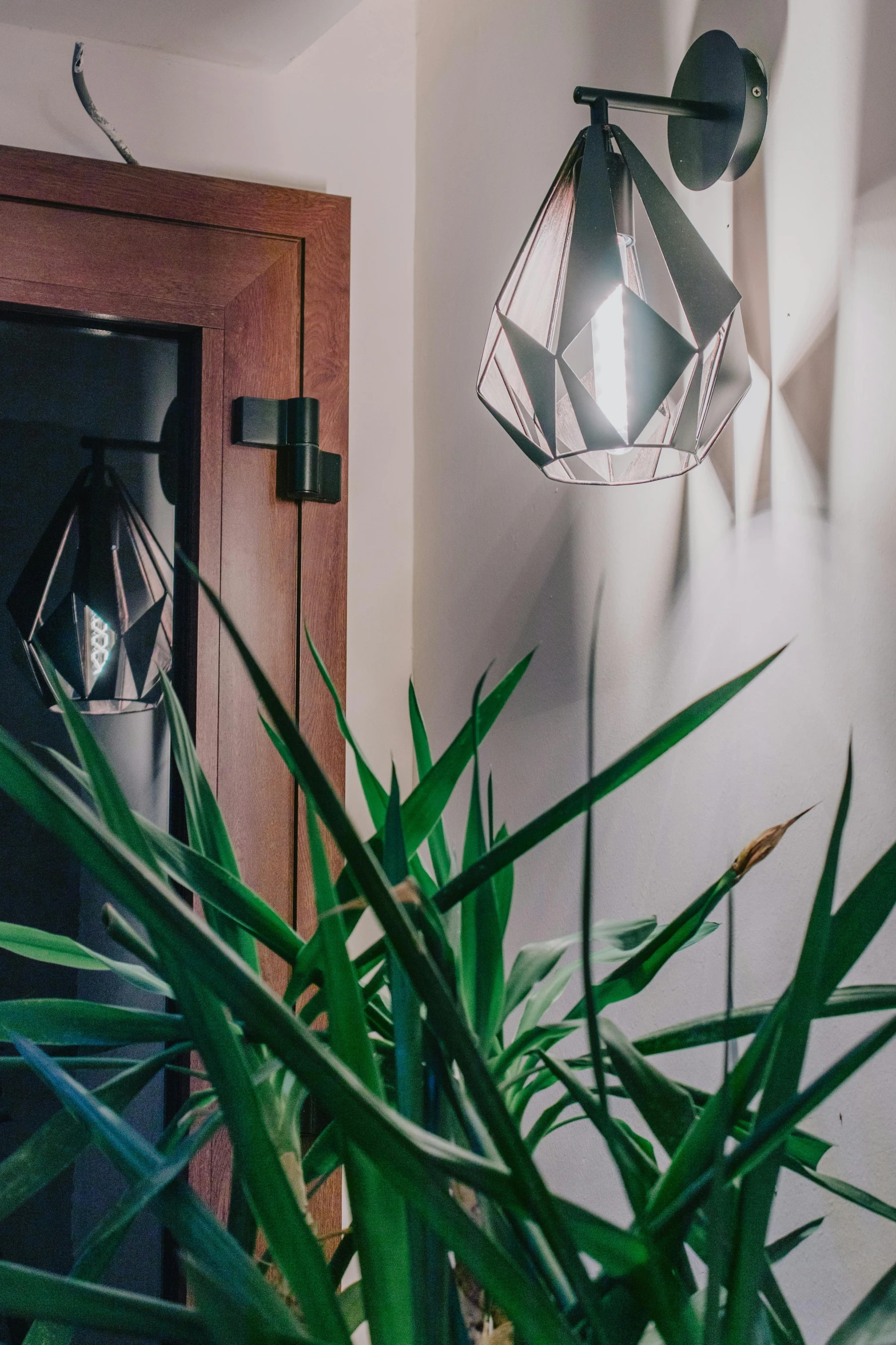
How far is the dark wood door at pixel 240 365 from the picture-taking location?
125 centimetres

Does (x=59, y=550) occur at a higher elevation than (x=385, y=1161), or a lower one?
higher

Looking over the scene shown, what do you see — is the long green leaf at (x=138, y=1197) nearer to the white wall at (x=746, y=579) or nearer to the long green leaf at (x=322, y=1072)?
the long green leaf at (x=322, y=1072)

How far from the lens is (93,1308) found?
1.18 ft

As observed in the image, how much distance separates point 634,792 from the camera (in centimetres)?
93

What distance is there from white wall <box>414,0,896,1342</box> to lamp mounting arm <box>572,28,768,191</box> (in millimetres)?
14

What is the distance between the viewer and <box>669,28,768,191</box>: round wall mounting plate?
0.79m

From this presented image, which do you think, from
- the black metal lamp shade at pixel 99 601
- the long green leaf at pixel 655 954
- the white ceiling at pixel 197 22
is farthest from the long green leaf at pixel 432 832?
the white ceiling at pixel 197 22

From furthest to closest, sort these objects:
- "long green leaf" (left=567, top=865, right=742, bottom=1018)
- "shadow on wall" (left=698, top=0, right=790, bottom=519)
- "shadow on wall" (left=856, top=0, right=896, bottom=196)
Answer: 1. "shadow on wall" (left=698, top=0, right=790, bottom=519)
2. "shadow on wall" (left=856, top=0, right=896, bottom=196)
3. "long green leaf" (left=567, top=865, right=742, bottom=1018)

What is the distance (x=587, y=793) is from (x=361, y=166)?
1.25 metres

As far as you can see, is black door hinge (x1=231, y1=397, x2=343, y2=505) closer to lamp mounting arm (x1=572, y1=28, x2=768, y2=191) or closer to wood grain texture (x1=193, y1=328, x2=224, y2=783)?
wood grain texture (x1=193, y1=328, x2=224, y2=783)

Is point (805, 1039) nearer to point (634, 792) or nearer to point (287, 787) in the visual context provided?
point (634, 792)

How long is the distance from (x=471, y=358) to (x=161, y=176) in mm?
435

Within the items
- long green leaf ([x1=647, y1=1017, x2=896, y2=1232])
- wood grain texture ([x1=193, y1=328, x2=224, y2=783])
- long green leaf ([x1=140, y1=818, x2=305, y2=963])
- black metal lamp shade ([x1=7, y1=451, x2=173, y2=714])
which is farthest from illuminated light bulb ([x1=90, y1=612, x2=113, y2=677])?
long green leaf ([x1=647, y1=1017, x2=896, y2=1232])

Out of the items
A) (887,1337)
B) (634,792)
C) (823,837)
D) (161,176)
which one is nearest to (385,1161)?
(887,1337)
